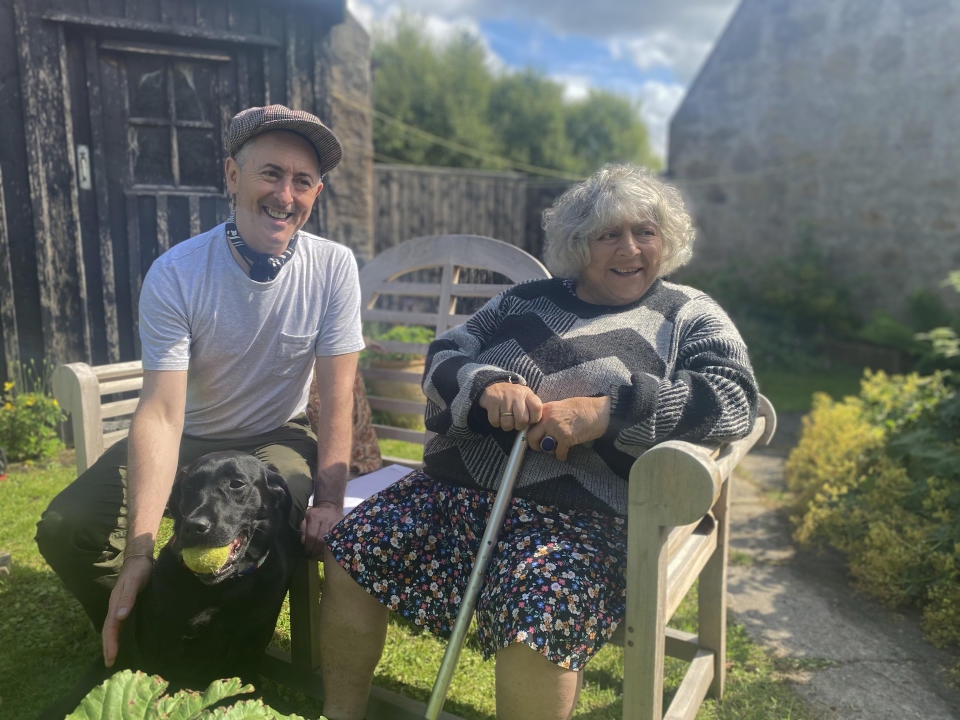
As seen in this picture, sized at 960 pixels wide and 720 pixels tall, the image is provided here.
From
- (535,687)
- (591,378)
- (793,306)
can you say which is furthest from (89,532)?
(793,306)

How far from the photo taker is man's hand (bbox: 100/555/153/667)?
1.55m

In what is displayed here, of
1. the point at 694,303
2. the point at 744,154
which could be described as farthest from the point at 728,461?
the point at 744,154

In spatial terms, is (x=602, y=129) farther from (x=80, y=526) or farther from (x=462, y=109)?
(x=80, y=526)

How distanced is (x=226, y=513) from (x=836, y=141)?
7.91 m

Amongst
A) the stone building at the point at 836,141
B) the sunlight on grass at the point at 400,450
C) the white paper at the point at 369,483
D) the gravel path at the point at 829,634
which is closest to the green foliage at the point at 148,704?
the white paper at the point at 369,483

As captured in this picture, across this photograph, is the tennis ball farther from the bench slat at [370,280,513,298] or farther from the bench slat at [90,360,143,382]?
the bench slat at [370,280,513,298]

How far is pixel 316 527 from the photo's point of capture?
183cm

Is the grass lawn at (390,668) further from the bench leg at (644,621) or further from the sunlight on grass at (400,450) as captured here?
the sunlight on grass at (400,450)

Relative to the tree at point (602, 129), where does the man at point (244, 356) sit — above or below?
below

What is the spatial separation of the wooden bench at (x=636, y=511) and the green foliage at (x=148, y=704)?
722mm

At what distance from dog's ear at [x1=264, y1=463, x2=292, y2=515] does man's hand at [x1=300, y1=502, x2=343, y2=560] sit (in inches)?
5.2

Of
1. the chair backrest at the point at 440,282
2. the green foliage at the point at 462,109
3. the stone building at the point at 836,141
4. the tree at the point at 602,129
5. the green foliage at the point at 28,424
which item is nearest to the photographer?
the chair backrest at the point at 440,282

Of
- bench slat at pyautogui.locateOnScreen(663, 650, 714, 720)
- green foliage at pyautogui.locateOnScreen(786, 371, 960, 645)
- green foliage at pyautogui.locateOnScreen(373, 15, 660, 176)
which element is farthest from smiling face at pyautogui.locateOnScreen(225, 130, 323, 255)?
green foliage at pyautogui.locateOnScreen(373, 15, 660, 176)

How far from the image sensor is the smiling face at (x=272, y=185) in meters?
1.79
